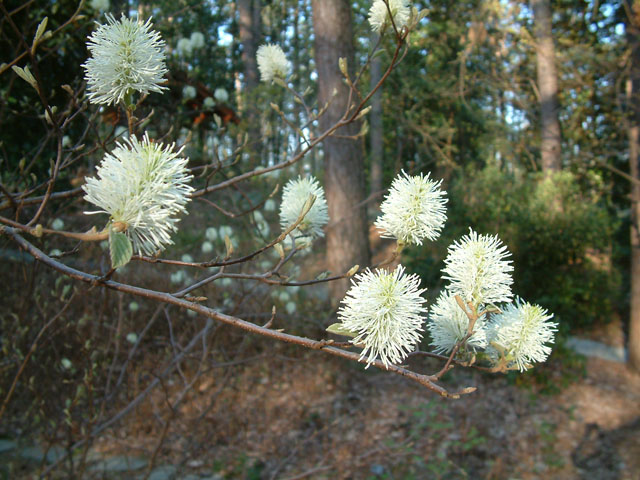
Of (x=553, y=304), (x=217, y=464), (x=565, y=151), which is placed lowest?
(x=217, y=464)

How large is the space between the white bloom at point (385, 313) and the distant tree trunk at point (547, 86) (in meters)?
7.73

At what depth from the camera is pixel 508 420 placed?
4945 mm

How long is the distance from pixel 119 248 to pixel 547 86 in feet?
28.2

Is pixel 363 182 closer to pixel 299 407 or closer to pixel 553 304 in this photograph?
pixel 299 407

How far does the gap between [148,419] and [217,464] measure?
725 mm

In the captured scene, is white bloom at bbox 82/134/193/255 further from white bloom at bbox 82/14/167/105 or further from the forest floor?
the forest floor

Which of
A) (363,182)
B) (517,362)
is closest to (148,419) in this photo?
(363,182)

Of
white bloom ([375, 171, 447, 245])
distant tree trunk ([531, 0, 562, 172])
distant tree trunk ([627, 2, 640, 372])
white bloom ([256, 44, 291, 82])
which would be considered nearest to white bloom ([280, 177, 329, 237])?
white bloom ([375, 171, 447, 245])

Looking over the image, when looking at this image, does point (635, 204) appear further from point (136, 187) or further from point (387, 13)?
point (136, 187)

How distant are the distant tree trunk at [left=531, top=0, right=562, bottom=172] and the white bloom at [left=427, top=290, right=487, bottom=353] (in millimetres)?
7549

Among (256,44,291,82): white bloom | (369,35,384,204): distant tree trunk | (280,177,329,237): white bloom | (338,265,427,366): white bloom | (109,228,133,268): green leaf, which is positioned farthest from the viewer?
(369,35,384,204): distant tree trunk

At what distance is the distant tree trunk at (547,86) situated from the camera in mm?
7664

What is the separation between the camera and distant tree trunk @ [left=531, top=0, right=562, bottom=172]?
7664 millimetres

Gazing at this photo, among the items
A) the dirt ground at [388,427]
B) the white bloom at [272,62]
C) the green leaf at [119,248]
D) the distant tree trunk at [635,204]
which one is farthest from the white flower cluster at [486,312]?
the distant tree trunk at [635,204]
